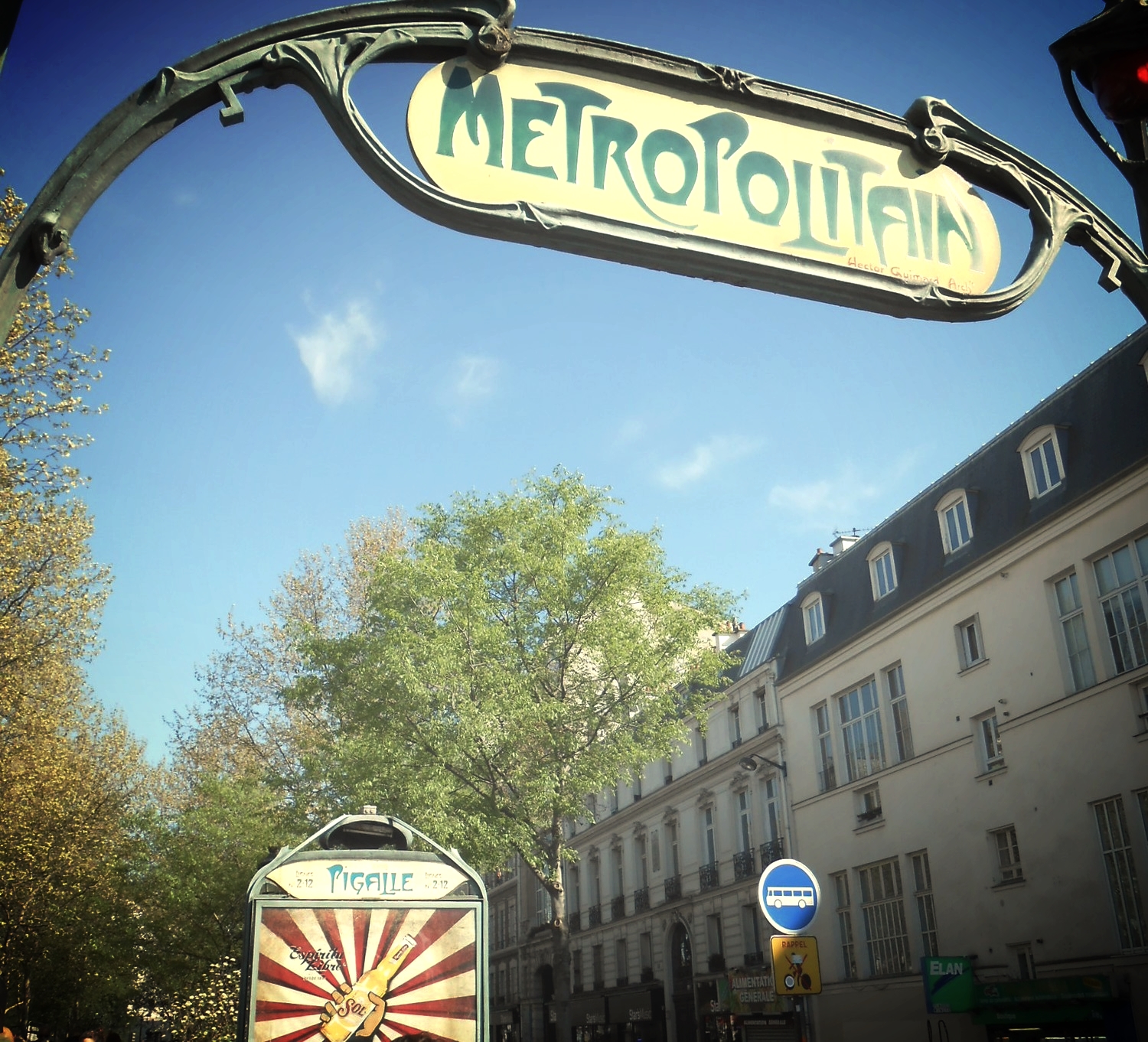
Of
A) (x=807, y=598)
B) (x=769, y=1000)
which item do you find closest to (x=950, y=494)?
(x=807, y=598)

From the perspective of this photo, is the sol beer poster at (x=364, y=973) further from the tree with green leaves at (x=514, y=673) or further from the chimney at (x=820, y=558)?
the chimney at (x=820, y=558)

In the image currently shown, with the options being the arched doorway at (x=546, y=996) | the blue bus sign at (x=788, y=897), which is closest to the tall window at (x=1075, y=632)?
the blue bus sign at (x=788, y=897)

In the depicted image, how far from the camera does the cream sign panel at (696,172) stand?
2828mm

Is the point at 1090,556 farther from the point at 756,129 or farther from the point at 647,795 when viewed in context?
the point at 647,795

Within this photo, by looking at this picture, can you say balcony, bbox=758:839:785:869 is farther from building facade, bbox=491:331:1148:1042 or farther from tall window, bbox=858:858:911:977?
tall window, bbox=858:858:911:977

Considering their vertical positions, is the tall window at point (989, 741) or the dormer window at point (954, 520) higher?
the dormer window at point (954, 520)

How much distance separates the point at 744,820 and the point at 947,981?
1334cm

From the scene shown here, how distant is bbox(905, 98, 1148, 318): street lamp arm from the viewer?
3365mm

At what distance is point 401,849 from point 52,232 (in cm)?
701

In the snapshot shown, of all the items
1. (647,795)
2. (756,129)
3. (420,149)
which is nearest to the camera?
(420,149)

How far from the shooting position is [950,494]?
90.3ft

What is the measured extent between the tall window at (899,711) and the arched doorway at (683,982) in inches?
595

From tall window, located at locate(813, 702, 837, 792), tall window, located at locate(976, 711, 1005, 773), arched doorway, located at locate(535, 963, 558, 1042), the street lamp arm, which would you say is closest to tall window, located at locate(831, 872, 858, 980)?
tall window, located at locate(813, 702, 837, 792)

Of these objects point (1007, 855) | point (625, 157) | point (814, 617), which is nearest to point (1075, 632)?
point (1007, 855)
